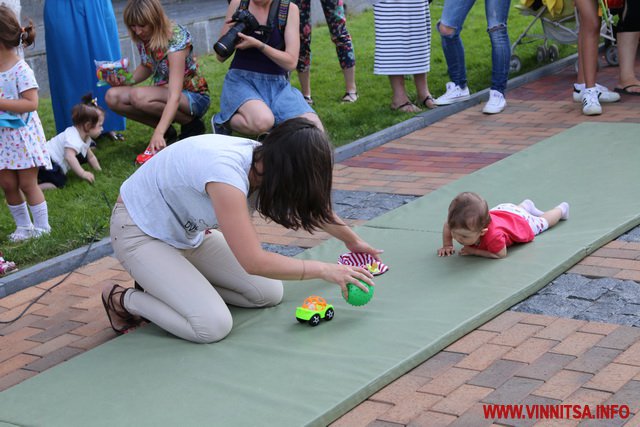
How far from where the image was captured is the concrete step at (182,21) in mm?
9438

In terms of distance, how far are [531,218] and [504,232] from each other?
0.31 m

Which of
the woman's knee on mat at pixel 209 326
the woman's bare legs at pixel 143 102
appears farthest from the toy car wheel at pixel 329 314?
the woman's bare legs at pixel 143 102

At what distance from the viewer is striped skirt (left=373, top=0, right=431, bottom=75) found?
7.38m

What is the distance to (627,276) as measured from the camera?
3992 millimetres

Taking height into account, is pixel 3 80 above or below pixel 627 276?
above

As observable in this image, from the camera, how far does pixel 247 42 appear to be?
19.4 ft

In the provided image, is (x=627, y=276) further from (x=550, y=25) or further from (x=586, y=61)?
(x=550, y=25)

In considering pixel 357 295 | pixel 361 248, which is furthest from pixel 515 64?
pixel 357 295

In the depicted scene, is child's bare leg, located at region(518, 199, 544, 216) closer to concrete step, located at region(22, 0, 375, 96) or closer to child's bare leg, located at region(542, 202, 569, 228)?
child's bare leg, located at region(542, 202, 569, 228)

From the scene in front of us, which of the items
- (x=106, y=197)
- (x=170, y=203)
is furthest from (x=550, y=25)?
(x=170, y=203)

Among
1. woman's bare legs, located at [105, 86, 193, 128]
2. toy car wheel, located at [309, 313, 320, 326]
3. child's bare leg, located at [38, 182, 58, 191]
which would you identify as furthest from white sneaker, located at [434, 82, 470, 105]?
toy car wheel, located at [309, 313, 320, 326]

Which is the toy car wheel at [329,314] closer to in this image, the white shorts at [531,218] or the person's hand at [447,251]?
the person's hand at [447,251]

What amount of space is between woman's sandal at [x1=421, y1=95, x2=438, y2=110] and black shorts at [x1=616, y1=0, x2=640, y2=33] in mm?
1624

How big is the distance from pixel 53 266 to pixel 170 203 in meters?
1.34
